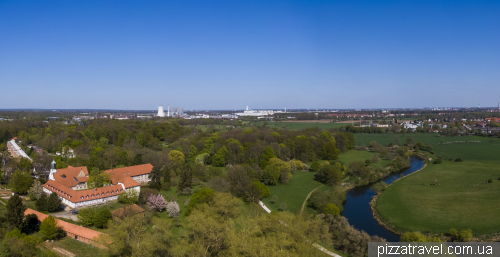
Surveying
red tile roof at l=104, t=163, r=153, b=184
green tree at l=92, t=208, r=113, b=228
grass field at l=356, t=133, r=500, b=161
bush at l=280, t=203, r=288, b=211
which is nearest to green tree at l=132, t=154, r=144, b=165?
red tile roof at l=104, t=163, r=153, b=184

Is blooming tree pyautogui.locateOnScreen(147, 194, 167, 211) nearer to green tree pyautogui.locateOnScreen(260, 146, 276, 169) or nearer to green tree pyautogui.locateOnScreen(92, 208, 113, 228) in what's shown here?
green tree pyautogui.locateOnScreen(92, 208, 113, 228)

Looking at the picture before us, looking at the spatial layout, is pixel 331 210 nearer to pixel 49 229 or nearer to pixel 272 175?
pixel 272 175

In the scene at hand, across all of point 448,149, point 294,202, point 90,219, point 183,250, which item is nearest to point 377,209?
point 294,202

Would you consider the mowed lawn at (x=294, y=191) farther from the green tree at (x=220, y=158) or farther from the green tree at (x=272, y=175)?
the green tree at (x=220, y=158)

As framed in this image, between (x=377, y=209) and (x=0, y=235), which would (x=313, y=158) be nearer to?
(x=377, y=209)

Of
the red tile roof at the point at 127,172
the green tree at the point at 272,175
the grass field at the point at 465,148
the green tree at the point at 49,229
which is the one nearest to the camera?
the green tree at the point at 49,229

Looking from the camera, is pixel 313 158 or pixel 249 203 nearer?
pixel 249 203

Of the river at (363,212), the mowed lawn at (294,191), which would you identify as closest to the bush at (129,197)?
the mowed lawn at (294,191)
